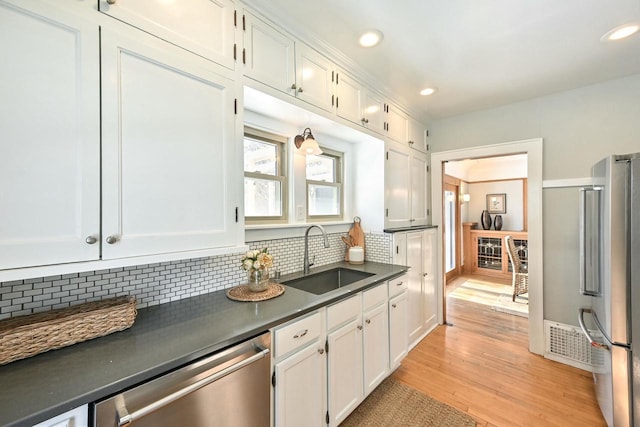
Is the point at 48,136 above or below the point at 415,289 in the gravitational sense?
above

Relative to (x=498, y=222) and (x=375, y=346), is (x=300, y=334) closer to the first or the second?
(x=375, y=346)

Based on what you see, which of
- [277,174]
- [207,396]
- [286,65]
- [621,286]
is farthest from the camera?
[277,174]

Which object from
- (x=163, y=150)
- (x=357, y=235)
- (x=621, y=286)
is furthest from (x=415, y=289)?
(x=163, y=150)

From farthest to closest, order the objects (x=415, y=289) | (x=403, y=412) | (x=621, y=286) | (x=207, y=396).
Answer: (x=415, y=289)
(x=403, y=412)
(x=621, y=286)
(x=207, y=396)

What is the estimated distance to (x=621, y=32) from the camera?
5.43 feet

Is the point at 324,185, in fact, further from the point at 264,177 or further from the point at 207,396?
the point at 207,396

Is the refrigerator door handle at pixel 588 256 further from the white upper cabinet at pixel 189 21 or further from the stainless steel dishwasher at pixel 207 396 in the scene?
the white upper cabinet at pixel 189 21

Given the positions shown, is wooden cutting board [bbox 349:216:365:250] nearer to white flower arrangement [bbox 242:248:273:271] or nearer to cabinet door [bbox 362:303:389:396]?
cabinet door [bbox 362:303:389:396]

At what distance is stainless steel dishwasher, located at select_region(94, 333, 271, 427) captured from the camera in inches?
31.4

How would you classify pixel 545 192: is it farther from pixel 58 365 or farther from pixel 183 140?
pixel 58 365

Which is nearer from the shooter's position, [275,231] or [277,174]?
[275,231]

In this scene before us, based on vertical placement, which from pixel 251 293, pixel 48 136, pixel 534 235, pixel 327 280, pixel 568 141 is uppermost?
pixel 568 141

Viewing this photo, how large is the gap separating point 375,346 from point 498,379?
124cm

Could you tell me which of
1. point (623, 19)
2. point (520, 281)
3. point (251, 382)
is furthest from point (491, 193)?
point (251, 382)
